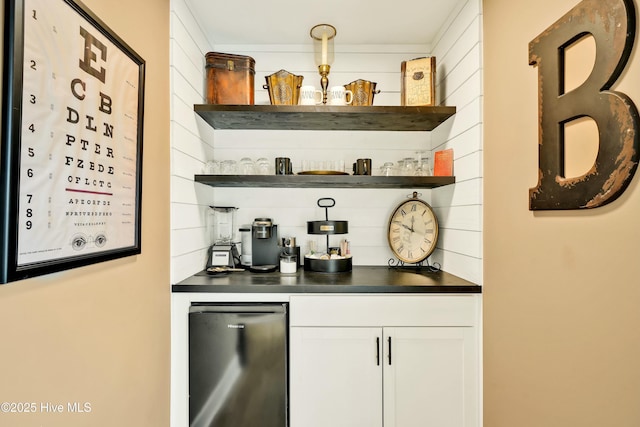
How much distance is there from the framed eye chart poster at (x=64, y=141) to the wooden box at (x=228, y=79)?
2.34 feet

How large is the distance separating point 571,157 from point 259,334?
4.84ft

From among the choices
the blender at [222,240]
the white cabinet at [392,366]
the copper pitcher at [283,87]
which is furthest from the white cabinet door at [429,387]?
the copper pitcher at [283,87]

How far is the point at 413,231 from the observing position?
6.82 ft

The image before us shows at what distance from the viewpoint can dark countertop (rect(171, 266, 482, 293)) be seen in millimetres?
1588

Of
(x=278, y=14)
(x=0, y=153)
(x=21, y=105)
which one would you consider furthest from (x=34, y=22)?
(x=278, y=14)

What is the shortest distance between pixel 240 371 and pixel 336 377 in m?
0.48

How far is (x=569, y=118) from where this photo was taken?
3.28ft

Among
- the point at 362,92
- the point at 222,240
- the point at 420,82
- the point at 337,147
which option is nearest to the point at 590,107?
the point at 420,82

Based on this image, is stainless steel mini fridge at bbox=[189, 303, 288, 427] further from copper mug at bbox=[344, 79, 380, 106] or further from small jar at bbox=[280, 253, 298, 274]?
copper mug at bbox=[344, 79, 380, 106]

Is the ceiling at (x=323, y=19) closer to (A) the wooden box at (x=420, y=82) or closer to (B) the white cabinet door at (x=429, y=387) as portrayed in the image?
(A) the wooden box at (x=420, y=82)

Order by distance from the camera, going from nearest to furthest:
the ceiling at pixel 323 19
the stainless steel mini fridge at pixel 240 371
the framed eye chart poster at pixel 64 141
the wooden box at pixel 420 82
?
1. the framed eye chart poster at pixel 64 141
2. the stainless steel mini fridge at pixel 240 371
3. the ceiling at pixel 323 19
4. the wooden box at pixel 420 82

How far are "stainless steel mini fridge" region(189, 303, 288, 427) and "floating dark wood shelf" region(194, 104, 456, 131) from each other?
1.12 m

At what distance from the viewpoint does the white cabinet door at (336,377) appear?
1.58 metres

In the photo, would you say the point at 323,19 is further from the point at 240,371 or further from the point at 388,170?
the point at 240,371
